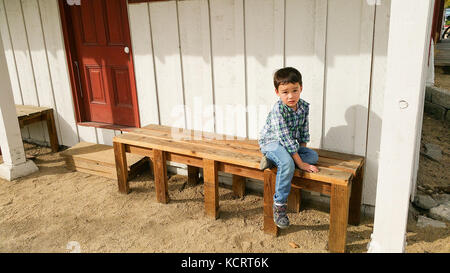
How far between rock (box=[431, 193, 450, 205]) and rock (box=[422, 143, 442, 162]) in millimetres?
959

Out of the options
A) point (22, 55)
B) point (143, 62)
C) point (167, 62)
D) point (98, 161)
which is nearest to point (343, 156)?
point (167, 62)

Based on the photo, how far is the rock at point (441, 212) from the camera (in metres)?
3.05

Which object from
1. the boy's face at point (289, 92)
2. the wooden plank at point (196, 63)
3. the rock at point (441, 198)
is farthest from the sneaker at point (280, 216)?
the rock at point (441, 198)

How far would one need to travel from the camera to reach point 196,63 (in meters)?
3.67

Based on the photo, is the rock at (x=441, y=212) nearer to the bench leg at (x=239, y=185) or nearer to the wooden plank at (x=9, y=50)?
the bench leg at (x=239, y=185)

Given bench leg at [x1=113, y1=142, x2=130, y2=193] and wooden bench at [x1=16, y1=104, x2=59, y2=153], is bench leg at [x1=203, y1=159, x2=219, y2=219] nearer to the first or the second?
bench leg at [x1=113, y1=142, x2=130, y2=193]

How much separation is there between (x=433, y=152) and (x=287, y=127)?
2.64 meters

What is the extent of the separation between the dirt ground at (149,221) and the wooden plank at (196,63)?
0.79 meters

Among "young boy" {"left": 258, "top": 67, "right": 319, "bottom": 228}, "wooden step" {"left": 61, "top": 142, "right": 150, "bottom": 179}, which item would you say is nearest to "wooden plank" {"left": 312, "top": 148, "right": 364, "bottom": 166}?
"young boy" {"left": 258, "top": 67, "right": 319, "bottom": 228}

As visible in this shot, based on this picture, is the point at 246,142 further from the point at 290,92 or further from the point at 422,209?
the point at 422,209

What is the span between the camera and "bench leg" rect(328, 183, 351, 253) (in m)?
2.56

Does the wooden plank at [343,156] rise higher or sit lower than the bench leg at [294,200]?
higher

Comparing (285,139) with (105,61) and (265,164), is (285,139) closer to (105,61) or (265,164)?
(265,164)
